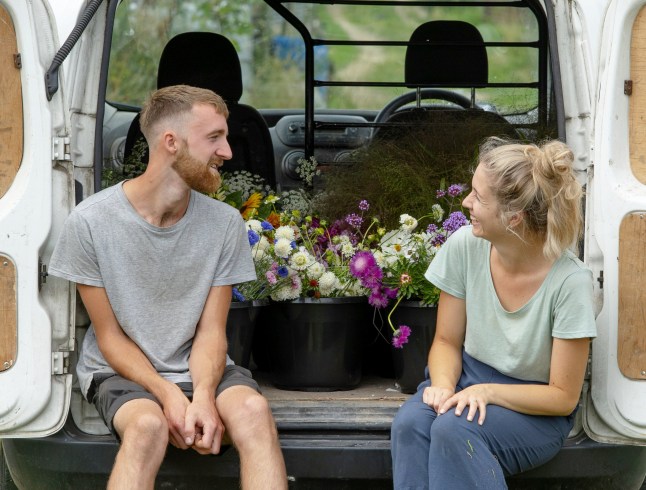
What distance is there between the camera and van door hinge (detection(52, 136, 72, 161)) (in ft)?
9.09

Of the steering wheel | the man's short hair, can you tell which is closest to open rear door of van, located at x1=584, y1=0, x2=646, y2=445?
the man's short hair

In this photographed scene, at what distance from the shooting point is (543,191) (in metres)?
2.69

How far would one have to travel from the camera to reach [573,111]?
3049mm

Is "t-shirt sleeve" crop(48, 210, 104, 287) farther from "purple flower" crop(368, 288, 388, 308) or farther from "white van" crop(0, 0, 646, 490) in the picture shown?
"purple flower" crop(368, 288, 388, 308)

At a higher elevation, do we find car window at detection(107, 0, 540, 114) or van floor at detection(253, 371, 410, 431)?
car window at detection(107, 0, 540, 114)

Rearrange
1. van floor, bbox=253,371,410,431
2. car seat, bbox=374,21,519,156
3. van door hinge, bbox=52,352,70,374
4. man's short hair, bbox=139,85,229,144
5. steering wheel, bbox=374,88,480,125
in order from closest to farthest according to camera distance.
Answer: van door hinge, bbox=52,352,70,374
van floor, bbox=253,371,410,431
man's short hair, bbox=139,85,229,144
car seat, bbox=374,21,519,156
steering wheel, bbox=374,88,480,125

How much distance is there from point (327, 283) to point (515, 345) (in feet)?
2.48

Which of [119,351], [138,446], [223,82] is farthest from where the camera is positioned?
[223,82]

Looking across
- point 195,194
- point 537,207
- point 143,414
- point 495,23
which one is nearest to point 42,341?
point 143,414

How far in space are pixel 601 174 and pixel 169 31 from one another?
110 inches

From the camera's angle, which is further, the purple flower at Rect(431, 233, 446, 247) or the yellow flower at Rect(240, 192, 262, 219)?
the yellow flower at Rect(240, 192, 262, 219)

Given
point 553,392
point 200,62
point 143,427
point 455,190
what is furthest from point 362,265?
point 200,62

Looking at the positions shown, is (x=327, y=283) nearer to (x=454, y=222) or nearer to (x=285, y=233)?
(x=285, y=233)

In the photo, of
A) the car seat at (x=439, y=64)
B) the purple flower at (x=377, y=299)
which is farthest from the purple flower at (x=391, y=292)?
the car seat at (x=439, y=64)
